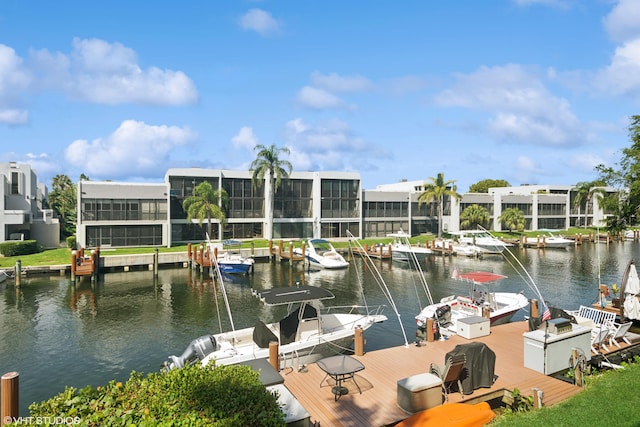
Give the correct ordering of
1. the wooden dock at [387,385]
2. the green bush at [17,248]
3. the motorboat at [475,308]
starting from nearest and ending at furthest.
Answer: the wooden dock at [387,385] < the motorboat at [475,308] < the green bush at [17,248]

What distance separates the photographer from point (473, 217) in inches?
3241

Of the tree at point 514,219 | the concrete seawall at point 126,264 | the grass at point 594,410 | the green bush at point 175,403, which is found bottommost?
the concrete seawall at point 126,264

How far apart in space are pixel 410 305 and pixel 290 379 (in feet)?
62.8

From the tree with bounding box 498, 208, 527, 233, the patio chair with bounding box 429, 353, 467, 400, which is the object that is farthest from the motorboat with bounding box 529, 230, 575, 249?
the patio chair with bounding box 429, 353, 467, 400

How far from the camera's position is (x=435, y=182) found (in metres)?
78.0

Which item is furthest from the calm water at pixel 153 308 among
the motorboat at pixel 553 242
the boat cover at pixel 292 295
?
the motorboat at pixel 553 242

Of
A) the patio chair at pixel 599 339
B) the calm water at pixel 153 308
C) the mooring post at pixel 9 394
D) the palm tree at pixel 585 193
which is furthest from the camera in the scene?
the palm tree at pixel 585 193

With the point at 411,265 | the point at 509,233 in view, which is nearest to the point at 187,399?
the point at 411,265

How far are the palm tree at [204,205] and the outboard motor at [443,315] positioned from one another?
41.5m

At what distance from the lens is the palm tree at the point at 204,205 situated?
57906 millimetres

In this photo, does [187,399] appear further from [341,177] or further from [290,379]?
[341,177]

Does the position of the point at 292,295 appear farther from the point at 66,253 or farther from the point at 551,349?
the point at 66,253

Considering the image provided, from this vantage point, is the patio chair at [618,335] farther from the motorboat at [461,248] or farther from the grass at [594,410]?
the motorboat at [461,248]

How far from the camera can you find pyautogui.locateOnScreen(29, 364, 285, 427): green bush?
6836 millimetres
